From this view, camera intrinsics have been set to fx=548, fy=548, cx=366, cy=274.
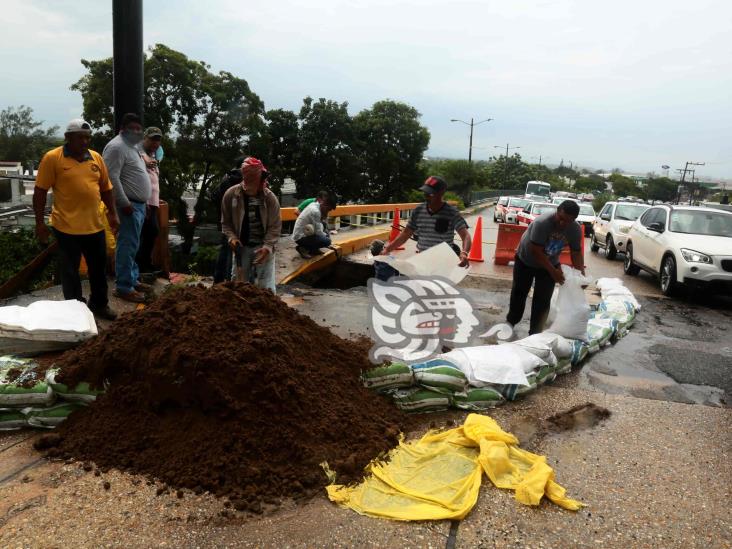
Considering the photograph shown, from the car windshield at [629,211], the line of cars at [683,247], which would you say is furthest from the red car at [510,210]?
the line of cars at [683,247]

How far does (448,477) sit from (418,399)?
884 mm

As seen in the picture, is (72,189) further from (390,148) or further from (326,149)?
(390,148)

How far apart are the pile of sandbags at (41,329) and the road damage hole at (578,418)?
3.37 metres

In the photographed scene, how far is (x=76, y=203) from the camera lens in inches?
178

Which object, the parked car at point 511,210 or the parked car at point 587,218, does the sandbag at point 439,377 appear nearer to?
the parked car at point 587,218

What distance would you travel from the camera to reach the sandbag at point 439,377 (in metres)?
3.85

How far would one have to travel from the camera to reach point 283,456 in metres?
2.98

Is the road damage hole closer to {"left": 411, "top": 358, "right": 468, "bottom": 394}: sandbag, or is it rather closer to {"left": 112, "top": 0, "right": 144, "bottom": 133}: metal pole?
{"left": 411, "top": 358, "right": 468, "bottom": 394}: sandbag

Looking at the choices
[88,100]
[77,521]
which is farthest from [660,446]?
[88,100]

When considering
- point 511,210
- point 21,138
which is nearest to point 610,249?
point 511,210

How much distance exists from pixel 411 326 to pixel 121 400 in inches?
92.8

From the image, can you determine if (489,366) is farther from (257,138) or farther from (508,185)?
(508,185)

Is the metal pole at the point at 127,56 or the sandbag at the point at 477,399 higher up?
the metal pole at the point at 127,56

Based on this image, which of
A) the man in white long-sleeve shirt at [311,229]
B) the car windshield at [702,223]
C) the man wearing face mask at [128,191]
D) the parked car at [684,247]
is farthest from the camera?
the car windshield at [702,223]
